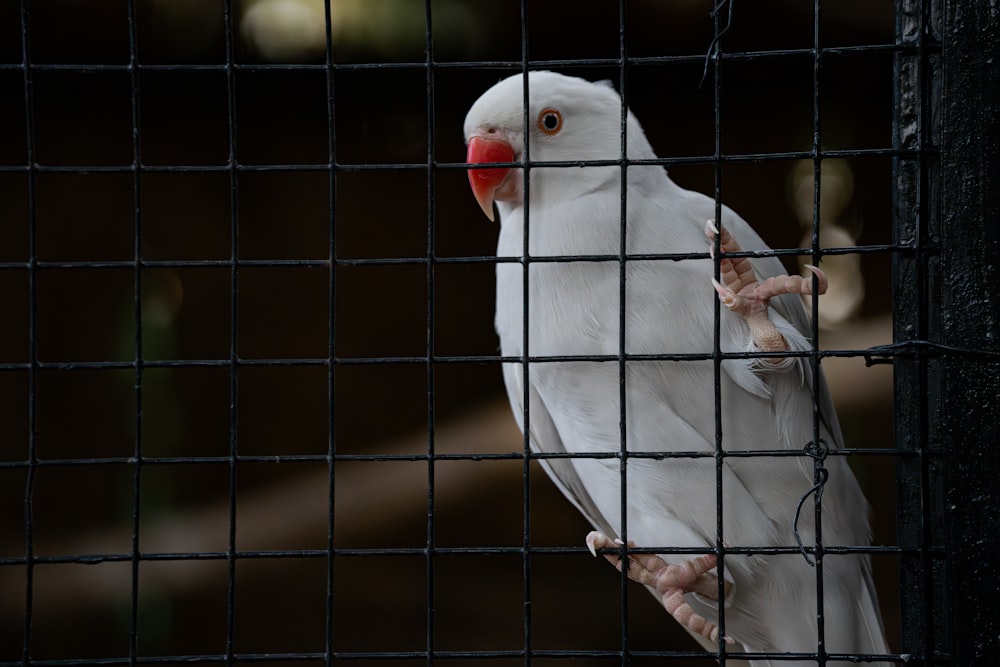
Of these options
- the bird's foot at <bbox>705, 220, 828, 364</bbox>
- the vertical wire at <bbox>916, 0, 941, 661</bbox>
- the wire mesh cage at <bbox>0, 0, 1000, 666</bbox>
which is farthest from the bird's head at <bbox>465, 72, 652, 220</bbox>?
the wire mesh cage at <bbox>0, 0, 1000, 666</bbox>

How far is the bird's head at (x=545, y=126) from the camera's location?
1.92 meters

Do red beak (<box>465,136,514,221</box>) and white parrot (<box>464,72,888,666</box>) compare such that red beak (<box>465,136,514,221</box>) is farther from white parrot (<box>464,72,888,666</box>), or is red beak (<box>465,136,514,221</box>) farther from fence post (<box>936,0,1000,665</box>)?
fence post (<box>936,0,1000,665</box>)

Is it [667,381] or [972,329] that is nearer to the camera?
[972,329]

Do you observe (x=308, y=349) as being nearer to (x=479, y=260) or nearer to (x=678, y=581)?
(x=678, y=581)

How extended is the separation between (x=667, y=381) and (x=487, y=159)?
0.60 meters

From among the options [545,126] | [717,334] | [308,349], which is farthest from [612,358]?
[308,349]

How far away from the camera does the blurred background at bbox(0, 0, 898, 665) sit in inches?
146

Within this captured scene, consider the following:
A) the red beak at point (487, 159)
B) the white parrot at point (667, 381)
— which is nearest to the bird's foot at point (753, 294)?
the white parrot at point (667, 381)

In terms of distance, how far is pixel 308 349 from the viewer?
3846mm

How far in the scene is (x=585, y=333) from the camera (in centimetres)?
179

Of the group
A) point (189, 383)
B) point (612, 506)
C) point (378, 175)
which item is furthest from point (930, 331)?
point (189, 383)

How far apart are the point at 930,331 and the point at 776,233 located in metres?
2.63

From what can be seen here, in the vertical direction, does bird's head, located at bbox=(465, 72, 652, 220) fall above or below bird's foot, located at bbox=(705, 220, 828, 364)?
above

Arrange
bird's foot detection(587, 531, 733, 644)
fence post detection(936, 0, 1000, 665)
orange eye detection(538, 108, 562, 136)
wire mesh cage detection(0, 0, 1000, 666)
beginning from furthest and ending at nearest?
wire mesh cage detection(0, 0, 1000, 666) → orange eye detection(538, 108, 562, 136) → bird's foot detection(587, 531, 733, 644) → fence post detection(936, 0, 1000, 665)
